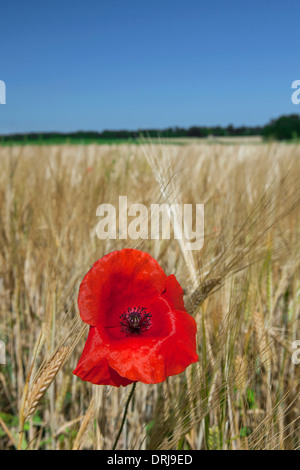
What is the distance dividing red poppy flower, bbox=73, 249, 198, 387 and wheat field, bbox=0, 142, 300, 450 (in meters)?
0.06

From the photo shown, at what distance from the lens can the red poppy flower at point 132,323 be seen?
333 millimetres

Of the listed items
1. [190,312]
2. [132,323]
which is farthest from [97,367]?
[190,312]

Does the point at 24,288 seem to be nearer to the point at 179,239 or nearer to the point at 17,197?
the point at 17,197

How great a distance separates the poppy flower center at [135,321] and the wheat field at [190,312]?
0.06m

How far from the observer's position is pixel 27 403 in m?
0.40

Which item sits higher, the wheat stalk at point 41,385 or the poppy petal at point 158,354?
the poppy petal at point 158,354

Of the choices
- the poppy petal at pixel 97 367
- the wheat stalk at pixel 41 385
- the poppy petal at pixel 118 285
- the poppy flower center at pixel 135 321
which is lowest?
the wheat stalk at pixel 41 385

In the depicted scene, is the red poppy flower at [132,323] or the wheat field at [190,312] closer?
the red poppy flower at [132,323]

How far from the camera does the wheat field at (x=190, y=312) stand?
1.46 feet

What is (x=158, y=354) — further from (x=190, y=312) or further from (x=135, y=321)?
(x=190, y=312)

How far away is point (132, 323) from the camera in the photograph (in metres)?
0.38

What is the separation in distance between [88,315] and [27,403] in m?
0.13

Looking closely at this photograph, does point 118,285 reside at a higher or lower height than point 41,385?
higher

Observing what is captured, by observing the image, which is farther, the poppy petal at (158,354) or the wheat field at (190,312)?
the wheat field at (190,312)
